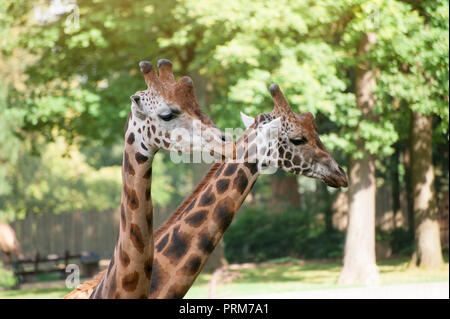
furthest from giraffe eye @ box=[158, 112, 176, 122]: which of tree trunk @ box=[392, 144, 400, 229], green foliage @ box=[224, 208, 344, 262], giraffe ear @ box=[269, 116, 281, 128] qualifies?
green foliage @ box=[224, 208, 344, 262]

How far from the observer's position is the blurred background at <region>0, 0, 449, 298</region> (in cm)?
1435

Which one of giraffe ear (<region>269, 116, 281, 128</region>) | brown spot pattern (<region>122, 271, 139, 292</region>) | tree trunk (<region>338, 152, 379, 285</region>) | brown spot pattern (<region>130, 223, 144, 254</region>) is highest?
giraffe ear (<region>269, 116, 281, 128</region>)

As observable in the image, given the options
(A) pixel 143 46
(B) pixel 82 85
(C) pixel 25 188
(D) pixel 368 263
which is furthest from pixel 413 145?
(C) pixel 25 188

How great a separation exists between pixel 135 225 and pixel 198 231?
510mm

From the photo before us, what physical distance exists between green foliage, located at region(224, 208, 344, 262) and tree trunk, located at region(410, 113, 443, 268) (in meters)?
5.33

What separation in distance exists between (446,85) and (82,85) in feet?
30.3

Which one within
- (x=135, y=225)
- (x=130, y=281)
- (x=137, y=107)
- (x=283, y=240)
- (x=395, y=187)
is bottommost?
(x=283, y=240)

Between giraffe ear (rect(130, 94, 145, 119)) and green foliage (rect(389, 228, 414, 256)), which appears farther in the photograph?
green foliage (rect(389, 228, 414, 256))

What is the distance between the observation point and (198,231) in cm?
402

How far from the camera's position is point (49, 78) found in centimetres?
1767

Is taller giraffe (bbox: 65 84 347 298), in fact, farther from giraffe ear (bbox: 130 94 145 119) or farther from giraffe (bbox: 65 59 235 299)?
giraffe ear (bbox: 130 94 145 119)

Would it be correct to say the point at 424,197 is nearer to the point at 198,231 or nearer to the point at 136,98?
the point at 198,231

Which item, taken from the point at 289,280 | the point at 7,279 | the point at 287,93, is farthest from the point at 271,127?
the point at 7,279
